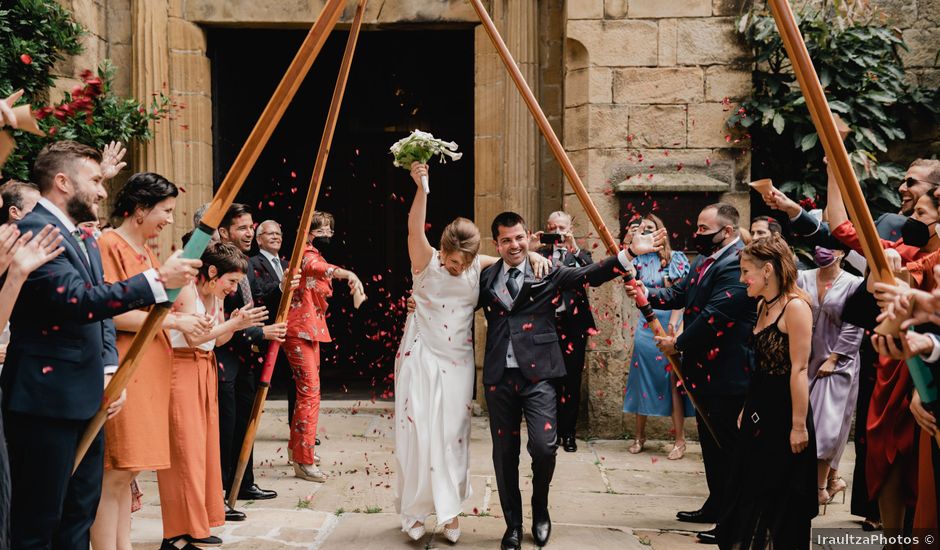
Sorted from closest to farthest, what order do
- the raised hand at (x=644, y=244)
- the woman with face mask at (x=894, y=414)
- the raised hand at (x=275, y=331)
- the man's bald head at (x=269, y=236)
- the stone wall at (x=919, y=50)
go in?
1. the woman with face mask at (x=894, y=414)
2. the raised hand at (x=644, y=244)
3. the raised hand at (x=275, y=331)
4. the man's bald head at (x=269, y=236)
5. the stone wall at (x=919, y=50)

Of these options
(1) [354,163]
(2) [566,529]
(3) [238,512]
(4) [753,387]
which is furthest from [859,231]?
(1) [354,163]

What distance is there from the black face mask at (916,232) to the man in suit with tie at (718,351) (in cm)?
111

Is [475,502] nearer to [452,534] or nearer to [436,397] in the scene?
[452,534]

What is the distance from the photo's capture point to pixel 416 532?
16.4 feet

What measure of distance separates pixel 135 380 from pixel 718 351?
3.40m

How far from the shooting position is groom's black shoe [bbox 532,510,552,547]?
16.4ft

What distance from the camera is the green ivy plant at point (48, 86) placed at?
7.38 metres

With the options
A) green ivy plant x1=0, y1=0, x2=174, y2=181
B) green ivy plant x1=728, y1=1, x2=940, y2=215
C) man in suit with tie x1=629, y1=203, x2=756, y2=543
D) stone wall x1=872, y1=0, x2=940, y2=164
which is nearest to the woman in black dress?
man in suit with tie x1=629, y1=203, x2=756, y2=543

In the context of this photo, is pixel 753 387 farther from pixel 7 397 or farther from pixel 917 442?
pixel 7 397

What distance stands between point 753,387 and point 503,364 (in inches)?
56.3

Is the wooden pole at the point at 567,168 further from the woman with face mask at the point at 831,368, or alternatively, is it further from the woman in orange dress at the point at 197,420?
the woman in orange dress at the point at 197,420

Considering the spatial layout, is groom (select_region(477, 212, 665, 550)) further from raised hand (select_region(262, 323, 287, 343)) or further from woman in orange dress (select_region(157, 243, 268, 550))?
woman in orange dress (select_region(157, 243, 268, 550))

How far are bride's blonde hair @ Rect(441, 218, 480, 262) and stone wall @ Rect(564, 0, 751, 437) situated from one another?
125 inches

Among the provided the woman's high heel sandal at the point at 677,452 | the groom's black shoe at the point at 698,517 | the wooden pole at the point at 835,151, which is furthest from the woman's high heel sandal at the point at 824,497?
the wooden pole at the point at 835,151
